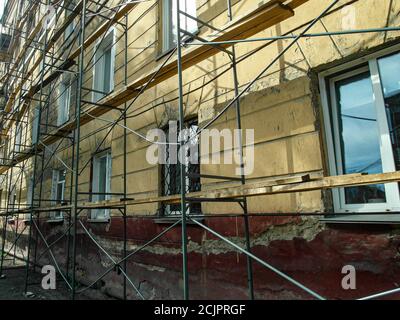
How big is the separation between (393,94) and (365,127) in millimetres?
353

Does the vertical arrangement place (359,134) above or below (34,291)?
above

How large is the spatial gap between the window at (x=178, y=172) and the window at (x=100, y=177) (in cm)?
209

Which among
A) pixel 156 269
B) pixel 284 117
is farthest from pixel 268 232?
pixel 156 269

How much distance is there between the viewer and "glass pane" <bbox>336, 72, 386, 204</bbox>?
110 inches

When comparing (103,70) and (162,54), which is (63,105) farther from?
(162,54)

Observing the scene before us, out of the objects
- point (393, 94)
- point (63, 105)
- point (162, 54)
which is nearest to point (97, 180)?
point (162, 54)

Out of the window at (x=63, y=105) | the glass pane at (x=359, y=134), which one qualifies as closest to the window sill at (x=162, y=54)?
the glass pane at (x=359, y=134)

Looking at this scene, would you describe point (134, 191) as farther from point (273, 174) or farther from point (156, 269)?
point (273, 174)

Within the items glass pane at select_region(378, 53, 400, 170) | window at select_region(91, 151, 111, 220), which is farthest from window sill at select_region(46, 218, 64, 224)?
glass pane at select_region(378, 53, 400, 170)

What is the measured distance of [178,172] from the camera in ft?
15.8

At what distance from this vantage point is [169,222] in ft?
15.2

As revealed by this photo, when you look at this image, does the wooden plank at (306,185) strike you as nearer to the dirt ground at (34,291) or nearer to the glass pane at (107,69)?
the dirt ground at (34,291)

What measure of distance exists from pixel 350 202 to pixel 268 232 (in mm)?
873

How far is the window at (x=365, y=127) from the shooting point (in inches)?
106
